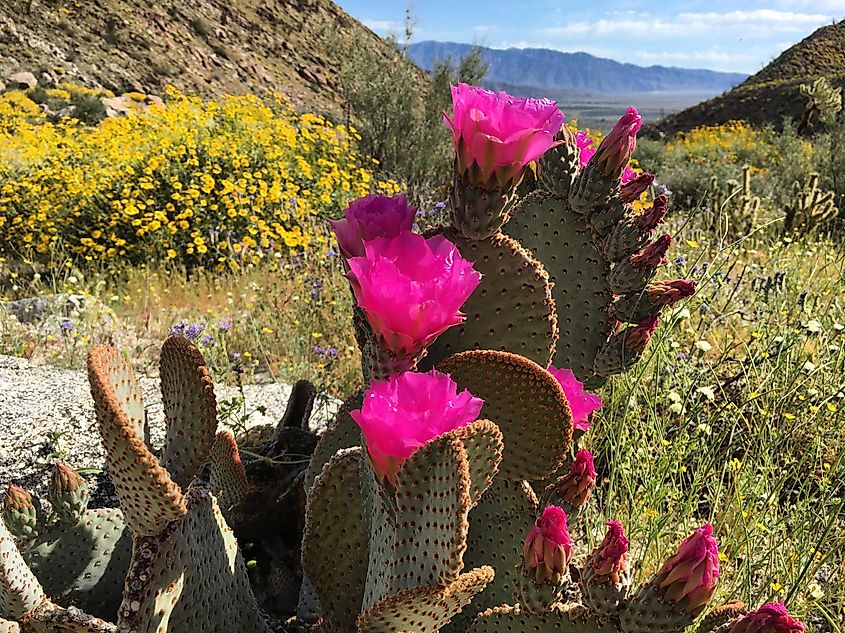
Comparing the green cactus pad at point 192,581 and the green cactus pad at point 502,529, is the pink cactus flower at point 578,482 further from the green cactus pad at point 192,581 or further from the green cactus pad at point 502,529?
the green cactus pad at point 192,581

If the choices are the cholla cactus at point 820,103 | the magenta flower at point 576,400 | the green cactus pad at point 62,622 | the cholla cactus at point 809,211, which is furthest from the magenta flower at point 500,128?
the cholla cactus at point 820,103

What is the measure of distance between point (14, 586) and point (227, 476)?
0.58 meters

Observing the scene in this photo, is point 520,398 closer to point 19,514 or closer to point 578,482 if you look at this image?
point 578,482

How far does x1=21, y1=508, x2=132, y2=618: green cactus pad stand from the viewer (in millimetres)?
1415

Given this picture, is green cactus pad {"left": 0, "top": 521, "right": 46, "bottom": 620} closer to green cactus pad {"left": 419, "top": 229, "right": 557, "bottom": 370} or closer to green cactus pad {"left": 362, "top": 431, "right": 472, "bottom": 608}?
green cactus pad {"left": 362, "top": 431, "right": 472, "bottom": 608}

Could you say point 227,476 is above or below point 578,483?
below

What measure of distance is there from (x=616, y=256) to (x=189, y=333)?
163 cm

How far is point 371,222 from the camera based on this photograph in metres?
1.04

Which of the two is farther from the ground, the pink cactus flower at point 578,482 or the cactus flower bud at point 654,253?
the cactus flower bud at point 654,253

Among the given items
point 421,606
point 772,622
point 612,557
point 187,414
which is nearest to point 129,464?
point 187,414

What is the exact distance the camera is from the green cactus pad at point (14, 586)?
116 centimetres

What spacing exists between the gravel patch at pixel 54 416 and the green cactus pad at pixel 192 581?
3.07ft

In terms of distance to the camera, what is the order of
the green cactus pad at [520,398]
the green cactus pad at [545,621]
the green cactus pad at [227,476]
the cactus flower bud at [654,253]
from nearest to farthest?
1. the green cactus pad at [545,621]
2. the green cactus pad at [520,398]
3. the cactus flower bud at [654,253]
4. the green cactus pad at [227,476]

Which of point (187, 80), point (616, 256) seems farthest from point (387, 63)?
point (187, 80)
